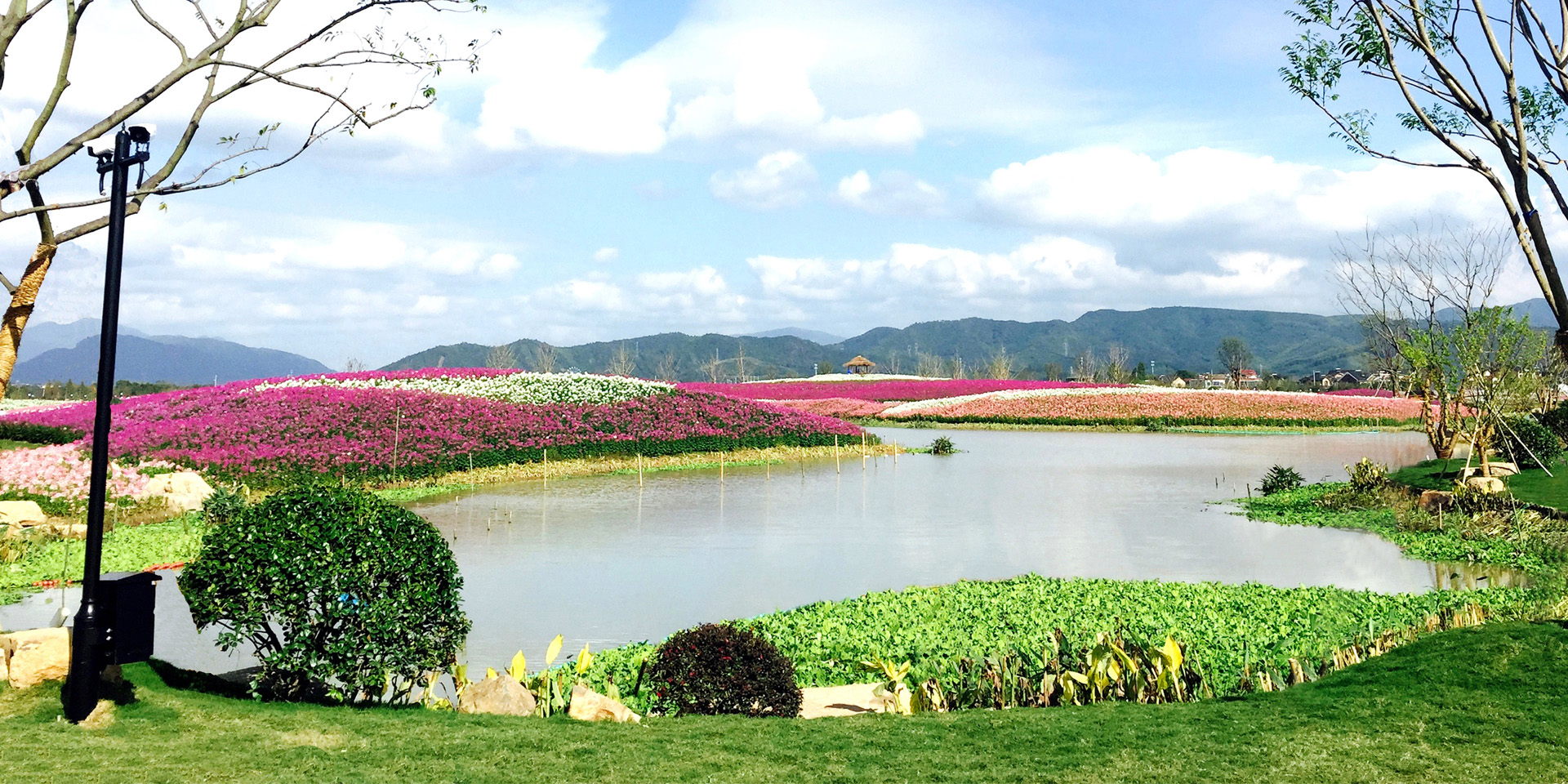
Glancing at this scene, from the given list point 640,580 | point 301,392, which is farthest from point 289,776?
point 301,392

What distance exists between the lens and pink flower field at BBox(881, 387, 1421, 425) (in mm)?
38625

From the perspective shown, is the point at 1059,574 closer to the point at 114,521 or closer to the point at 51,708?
the point at 51,708

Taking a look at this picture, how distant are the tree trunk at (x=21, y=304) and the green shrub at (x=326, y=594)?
188 cm

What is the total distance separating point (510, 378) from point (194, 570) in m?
24.3

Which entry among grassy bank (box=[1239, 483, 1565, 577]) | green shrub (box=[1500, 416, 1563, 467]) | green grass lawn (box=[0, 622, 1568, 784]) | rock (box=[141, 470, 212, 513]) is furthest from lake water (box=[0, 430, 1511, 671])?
green shrub (box=[1500, 416, 1563, 467])

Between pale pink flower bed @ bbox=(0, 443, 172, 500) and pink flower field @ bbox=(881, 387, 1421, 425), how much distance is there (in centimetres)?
2973

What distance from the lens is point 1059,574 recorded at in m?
11.0

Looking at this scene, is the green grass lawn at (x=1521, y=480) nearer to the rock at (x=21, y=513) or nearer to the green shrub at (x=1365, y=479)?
the green shrub at (x=1365, y=479)

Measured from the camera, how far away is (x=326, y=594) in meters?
6.09

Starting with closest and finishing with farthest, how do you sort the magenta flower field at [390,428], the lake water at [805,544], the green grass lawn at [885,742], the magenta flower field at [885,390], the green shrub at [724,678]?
the green grass lawn at [885,742] < the green shrub at [724,678] < the lake water at [805,544] < the magenta flower field at [390,428] < the magenta flower field at [885,390]

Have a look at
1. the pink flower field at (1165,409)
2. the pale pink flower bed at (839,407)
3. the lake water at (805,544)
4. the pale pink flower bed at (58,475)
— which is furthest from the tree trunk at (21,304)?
the pale pink flower bed at (839,407)

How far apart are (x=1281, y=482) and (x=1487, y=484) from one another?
3.56 metres

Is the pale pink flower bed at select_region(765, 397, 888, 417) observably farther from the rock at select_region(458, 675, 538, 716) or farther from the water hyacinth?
the rock at select_region(458, 675, 538, 716)

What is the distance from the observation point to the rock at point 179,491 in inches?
596
